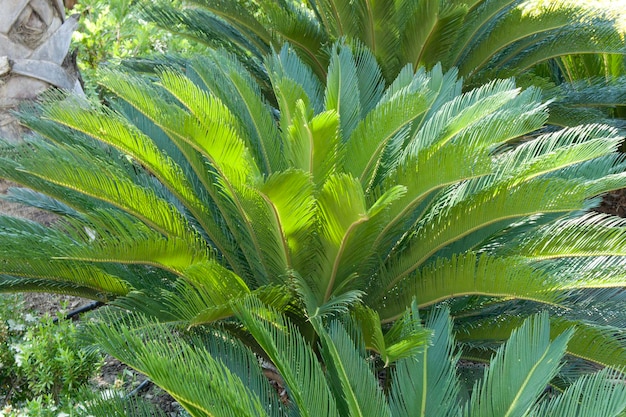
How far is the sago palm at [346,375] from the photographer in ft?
7.02

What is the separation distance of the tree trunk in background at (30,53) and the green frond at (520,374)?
120 inches

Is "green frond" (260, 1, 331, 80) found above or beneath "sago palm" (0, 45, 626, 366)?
above

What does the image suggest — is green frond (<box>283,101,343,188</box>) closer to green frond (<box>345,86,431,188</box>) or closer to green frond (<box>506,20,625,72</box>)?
green frond (<box>345,86,431,188</box>)

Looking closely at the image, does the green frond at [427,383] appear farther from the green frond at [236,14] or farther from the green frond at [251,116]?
the green frond at [236,14]

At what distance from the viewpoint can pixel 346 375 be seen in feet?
7.88

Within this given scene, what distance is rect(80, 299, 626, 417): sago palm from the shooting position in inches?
84.3

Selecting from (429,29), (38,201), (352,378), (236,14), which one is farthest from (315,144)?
(236,14)

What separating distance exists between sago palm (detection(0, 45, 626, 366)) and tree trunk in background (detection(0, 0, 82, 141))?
742 millimetres

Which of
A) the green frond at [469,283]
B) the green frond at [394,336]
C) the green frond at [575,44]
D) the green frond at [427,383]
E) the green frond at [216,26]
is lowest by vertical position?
the green frond at [427,383]

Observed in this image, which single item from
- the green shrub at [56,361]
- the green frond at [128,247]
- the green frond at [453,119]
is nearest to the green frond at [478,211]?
the green frond at [453,119]

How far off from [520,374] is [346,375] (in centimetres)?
63

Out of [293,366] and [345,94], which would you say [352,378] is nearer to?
[293,366]

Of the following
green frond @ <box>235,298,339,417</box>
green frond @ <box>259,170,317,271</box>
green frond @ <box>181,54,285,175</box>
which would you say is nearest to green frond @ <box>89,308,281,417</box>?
green frond @ <box>235,298,339,417</box>

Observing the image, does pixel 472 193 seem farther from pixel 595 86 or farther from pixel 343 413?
pixel 595 86
